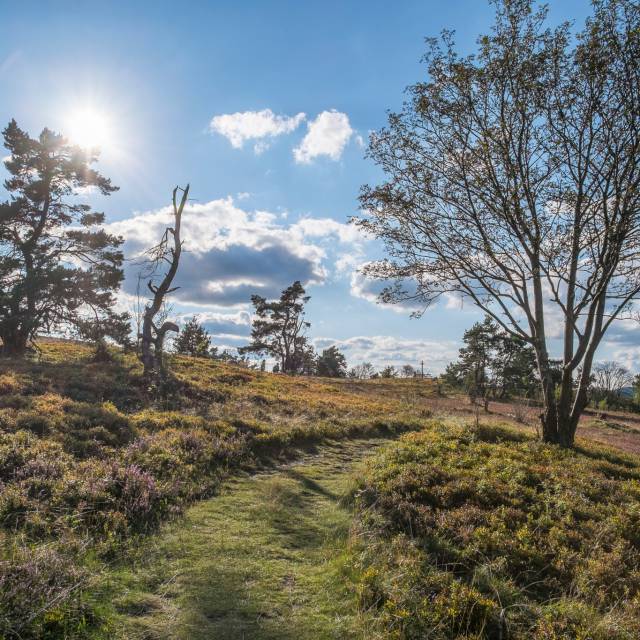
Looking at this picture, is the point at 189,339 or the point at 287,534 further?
the point at 189,339

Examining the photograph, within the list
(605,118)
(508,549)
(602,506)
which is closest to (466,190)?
(605,118)

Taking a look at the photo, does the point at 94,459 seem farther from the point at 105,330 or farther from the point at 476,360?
the point at 476,360

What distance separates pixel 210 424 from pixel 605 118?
15392 millimetres

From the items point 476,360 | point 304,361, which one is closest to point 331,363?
point 304,361

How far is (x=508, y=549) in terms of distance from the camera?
22.9ft

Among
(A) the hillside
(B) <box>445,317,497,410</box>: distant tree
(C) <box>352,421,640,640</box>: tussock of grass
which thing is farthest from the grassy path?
(B) <box>445,317,497,410</box>: distant tree

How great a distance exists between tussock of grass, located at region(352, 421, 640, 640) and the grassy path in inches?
21.1

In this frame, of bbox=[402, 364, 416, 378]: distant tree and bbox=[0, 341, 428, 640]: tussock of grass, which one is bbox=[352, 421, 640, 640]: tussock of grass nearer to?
bbox=[0, 341, 428, 640]: tussock of grass

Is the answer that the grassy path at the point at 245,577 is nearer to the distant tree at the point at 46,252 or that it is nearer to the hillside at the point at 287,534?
the hillside at the point at 287,534

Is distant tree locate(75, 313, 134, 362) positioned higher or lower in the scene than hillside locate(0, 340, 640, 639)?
higher

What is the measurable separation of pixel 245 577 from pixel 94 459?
18.0 feet

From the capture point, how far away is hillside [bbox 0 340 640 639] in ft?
16.3

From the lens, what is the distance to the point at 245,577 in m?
5.93

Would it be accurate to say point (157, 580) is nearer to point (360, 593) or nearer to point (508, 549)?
point (360, 593)
